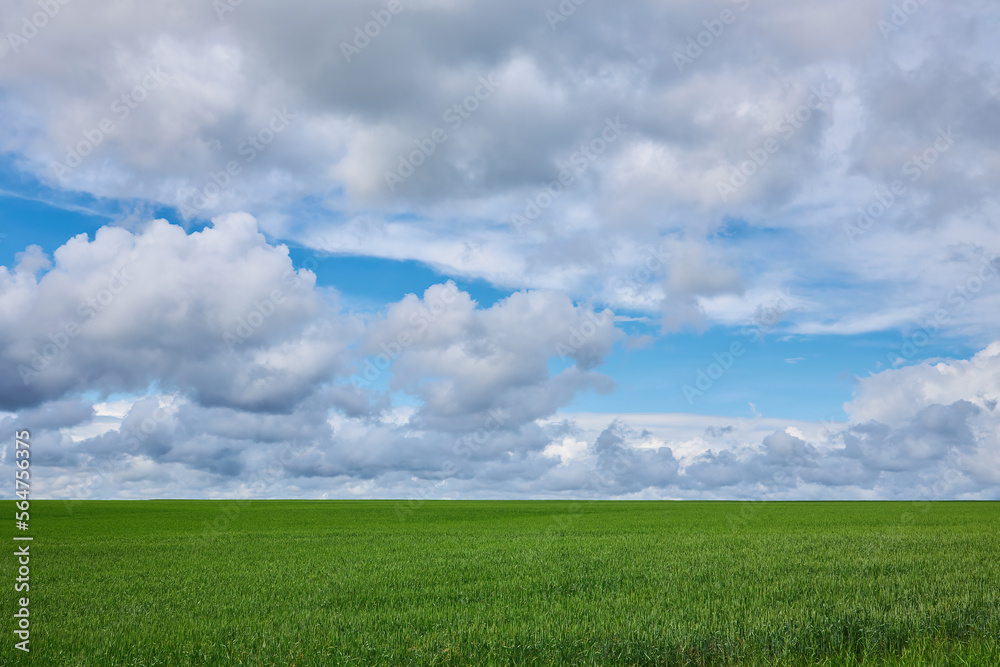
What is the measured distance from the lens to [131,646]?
38.7ft

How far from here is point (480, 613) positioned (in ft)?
46.0

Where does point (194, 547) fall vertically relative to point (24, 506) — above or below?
below

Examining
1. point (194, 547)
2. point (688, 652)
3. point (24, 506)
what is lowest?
point (194, 547)

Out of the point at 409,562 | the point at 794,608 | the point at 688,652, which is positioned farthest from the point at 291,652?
the point at 409,562

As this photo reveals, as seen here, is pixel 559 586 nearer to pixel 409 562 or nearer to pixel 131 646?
pixel 409 562

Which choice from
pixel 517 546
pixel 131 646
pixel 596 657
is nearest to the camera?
pixel 596 657

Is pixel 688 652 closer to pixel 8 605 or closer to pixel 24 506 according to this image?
pixel 24 506

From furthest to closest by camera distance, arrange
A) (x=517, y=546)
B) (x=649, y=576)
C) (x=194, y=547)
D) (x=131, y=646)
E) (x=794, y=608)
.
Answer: (x=194, y=547) < (x=517, y=546) < (x=649, y=576) < (x=794, y=608) < (x=131, y=646)

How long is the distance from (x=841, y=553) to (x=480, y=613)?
18.6 metres

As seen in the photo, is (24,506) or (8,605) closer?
(24,506)

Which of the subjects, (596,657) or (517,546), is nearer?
(596,657)

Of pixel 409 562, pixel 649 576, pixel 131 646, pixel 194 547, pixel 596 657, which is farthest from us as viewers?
pixel 194 547

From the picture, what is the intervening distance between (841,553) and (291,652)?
23163 millimetres

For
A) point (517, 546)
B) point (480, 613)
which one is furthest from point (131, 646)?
point (517, 546)
